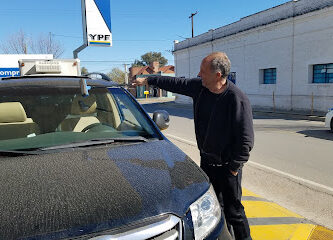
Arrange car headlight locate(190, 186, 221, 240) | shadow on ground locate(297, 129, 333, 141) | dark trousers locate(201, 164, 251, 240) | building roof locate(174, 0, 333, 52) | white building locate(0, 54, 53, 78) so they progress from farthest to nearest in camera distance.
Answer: building roof locate(174, 0, 333, 52), white building locate(0, 54, 53, 78), shadow on ground locate(297, 129, 333, 141), dark trousers locate(201, 164, 251, 240), car headlight locate(190, 186, 221, 240)

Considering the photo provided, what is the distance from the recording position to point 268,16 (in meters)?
18.7

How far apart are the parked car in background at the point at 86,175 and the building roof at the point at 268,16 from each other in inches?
647

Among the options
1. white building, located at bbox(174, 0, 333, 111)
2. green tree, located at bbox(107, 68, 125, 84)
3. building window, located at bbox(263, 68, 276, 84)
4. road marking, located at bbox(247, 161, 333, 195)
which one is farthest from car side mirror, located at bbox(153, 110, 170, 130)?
green tree, located at bbox(107, 68, 125, 84)

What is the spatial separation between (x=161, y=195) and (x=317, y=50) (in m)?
17.1

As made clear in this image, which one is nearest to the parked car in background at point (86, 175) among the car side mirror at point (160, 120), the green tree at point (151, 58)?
the car side mirror at point (160, 120)

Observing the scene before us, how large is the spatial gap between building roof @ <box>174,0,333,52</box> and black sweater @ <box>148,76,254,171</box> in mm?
15824

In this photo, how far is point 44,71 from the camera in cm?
539

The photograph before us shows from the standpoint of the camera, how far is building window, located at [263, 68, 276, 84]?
18969mm

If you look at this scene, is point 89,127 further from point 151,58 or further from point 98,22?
point 151,58

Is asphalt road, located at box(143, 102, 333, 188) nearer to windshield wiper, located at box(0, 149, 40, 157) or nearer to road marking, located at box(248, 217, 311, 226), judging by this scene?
road marking, located at box(248, 217, 311, 226)

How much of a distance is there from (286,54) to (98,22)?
15305mm

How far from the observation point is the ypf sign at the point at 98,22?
5.33 meters

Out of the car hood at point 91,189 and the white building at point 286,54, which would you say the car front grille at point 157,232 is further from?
the white building at point 286,54

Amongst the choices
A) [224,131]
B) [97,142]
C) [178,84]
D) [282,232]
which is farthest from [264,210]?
[97,142]
